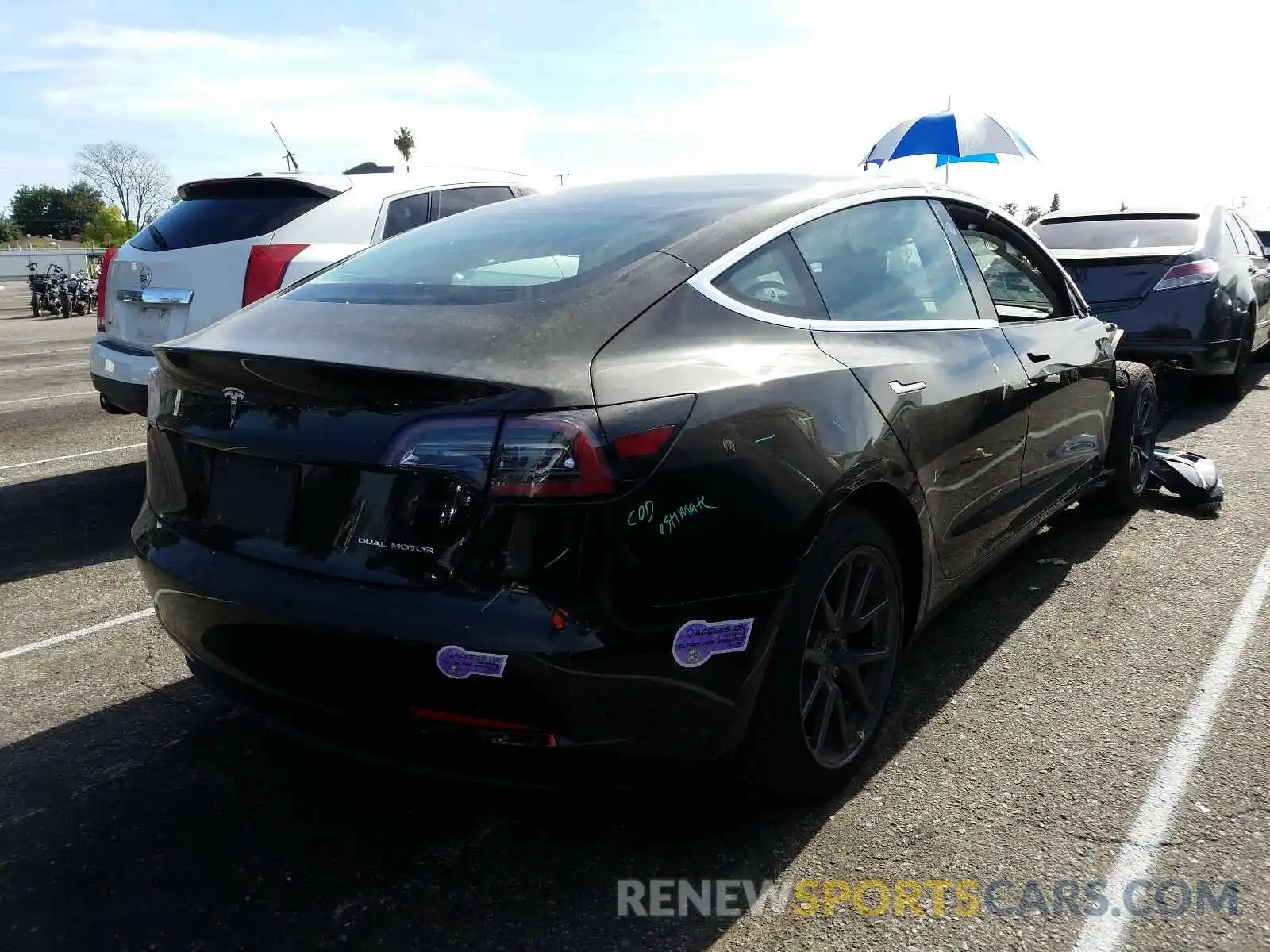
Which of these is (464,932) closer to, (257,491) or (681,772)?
(681,772)

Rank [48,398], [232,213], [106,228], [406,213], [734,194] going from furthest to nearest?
1. [106,228]
2. [48,398]
3. [406,213]
4. [232,213]
5. [734,194]

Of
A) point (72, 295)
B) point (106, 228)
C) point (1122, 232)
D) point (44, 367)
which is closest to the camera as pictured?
point (1122, 232)

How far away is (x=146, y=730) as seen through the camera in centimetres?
315

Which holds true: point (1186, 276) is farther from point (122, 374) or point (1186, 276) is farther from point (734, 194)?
point (122, 374)

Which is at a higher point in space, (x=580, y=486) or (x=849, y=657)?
(x=580, y=486)

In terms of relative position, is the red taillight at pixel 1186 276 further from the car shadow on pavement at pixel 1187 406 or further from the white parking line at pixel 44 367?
the white parking line at pixel 44 367

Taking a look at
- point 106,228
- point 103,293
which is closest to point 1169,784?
point 103,293

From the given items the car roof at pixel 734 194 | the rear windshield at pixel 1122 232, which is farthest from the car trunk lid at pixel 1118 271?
the car roof at pixel 734 194

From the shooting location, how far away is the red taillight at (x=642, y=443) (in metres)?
2.11

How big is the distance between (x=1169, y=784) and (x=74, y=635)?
3723 millimetres

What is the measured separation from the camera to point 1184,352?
740 centimetres

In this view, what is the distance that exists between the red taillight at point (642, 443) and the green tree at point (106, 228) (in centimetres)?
11752

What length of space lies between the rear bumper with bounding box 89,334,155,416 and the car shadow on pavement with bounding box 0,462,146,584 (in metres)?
0.57

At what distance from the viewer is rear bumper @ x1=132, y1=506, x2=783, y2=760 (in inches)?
81.7
